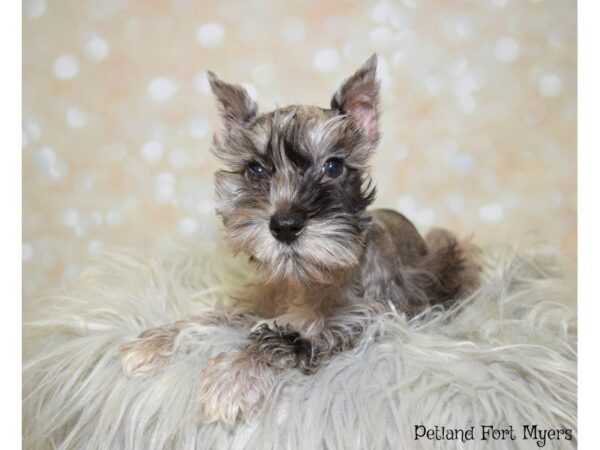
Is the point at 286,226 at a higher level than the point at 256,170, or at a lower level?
lower

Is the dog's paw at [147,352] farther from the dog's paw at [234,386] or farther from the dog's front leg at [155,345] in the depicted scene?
the dog's paw at [234,386]

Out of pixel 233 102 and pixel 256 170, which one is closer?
pixel 256 170

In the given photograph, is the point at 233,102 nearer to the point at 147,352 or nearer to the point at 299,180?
the point at 299,180

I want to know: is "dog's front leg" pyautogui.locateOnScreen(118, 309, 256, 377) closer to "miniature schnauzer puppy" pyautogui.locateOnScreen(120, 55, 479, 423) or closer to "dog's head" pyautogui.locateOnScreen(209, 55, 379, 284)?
"miniature schnauzer puppy" pyautogui.locateOnScreen(120, 55, 479, 423)

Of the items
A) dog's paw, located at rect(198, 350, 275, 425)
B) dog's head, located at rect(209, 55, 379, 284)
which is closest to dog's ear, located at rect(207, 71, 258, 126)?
dog's head, located at rect(209, 55, 379, 284)

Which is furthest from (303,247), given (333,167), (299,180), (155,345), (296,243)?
(155,345)

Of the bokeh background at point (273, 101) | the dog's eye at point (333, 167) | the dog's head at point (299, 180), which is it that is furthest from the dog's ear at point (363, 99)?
the bokeh background at point (273, 101)

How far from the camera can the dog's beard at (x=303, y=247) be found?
1.67 meters

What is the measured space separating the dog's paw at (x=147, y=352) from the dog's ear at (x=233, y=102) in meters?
0.77

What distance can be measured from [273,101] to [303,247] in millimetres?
1132

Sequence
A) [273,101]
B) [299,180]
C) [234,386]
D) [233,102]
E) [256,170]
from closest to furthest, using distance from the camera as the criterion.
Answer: [234,386] < [299,180] < [256,170] < [233,102] < [273,101]

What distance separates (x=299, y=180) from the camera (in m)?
1.80

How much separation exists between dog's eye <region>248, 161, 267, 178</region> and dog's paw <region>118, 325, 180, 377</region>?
23.9 inches

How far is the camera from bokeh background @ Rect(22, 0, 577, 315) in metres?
2.31
